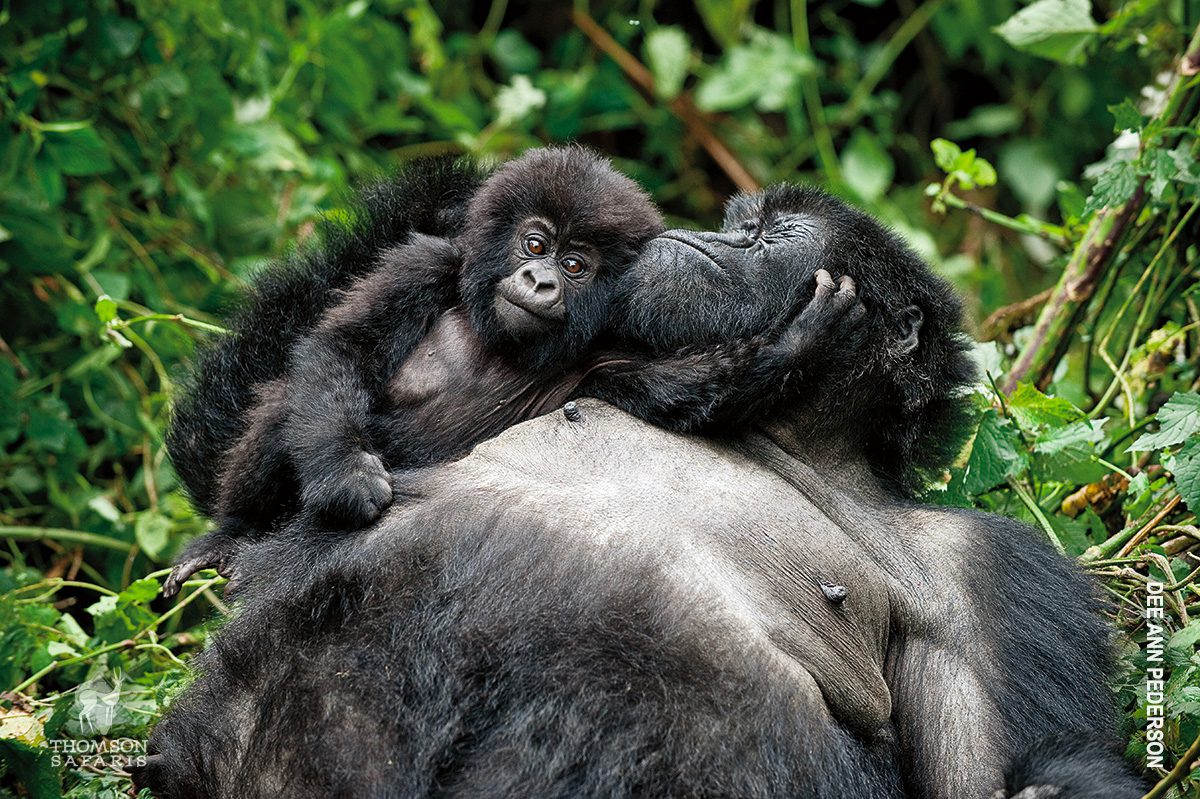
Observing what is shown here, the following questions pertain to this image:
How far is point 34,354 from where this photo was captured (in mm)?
4340

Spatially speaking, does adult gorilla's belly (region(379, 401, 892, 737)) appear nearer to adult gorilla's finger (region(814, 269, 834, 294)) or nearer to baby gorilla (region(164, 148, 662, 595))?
baby gorilla (region(164, 148, 662, 595))

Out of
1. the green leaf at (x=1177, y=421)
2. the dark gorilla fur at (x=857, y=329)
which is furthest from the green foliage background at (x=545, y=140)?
the dark gorilla fur at (x=857, y=329)

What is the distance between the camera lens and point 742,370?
2.79 meters

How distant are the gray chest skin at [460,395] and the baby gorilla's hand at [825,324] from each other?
497 millimetres

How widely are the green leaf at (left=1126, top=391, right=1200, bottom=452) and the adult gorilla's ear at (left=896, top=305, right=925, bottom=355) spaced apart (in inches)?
20.6

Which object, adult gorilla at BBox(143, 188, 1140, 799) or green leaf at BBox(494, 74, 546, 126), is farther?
green leaf at BBox(494, 74, 546, 126)

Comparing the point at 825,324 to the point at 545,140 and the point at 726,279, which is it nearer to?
the point at 726,279

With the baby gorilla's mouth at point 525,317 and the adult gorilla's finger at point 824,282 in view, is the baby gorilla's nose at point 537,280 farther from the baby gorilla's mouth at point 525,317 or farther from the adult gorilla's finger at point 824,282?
the adult gorilla's finger at point 824,282

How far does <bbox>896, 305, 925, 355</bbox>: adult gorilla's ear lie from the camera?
2.90 meters

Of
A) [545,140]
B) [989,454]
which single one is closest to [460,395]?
[989,454]

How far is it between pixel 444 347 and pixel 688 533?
0.75 m

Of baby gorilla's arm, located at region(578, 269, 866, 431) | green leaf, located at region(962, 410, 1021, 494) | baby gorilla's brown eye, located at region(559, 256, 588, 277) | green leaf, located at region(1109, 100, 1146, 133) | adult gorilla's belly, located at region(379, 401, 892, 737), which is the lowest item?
green leaf, located at region(962, 410, 1021, 494)

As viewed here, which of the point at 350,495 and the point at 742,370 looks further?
the point at 742,370

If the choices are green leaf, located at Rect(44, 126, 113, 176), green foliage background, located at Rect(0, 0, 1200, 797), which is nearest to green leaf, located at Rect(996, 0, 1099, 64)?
green foliage background, located at Rect(0, 0, 1200, 797)
